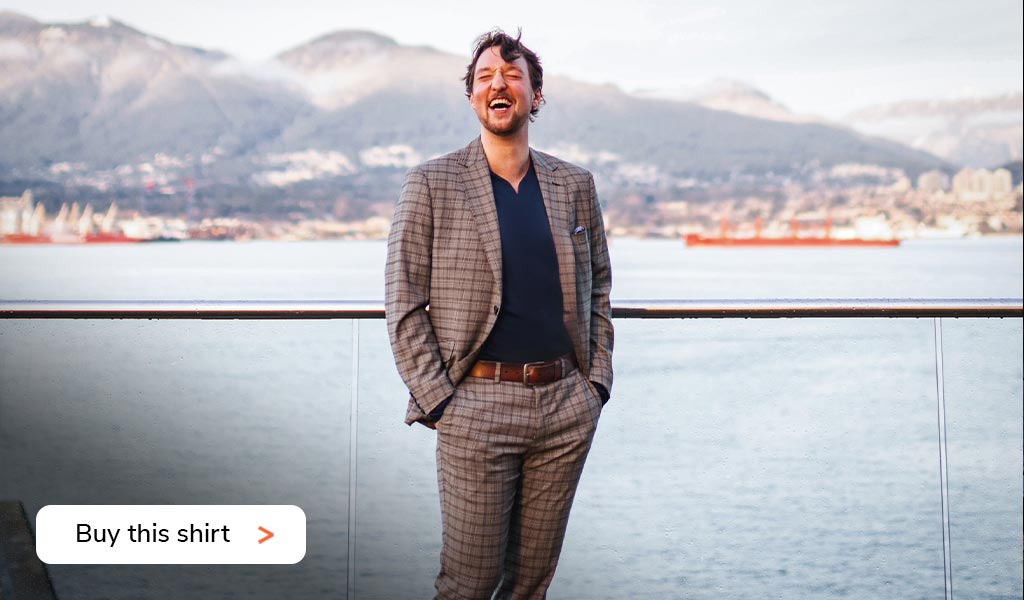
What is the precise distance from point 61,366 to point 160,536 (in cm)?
50

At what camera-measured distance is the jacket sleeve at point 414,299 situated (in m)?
1.84

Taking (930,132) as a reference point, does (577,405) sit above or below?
below

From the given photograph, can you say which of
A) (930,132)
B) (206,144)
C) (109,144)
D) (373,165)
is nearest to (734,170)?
(930,132)

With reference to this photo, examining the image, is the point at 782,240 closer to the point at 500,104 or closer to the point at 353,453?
the point at 353,453

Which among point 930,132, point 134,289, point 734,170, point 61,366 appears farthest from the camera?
point 734,170

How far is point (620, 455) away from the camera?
8.73ft

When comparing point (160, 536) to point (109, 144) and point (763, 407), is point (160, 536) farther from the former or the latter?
point (109, 144)

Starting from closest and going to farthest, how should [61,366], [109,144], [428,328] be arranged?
[428,328], [61,366], [109,144]

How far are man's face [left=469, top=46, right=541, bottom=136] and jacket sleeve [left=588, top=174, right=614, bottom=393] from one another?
210 mm

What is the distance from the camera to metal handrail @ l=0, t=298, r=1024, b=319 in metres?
2.50

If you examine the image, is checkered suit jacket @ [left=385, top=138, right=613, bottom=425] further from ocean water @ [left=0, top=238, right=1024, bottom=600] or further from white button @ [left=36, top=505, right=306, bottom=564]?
white button @ [left=36, top=505, right=306, bottom=564]

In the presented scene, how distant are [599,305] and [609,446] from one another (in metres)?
0.70

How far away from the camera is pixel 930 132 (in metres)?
78.0

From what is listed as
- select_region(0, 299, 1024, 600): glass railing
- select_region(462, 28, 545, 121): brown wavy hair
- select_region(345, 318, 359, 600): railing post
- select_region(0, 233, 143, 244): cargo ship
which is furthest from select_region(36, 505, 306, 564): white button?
select_region(0, 233, 143, 244): cargo ship
